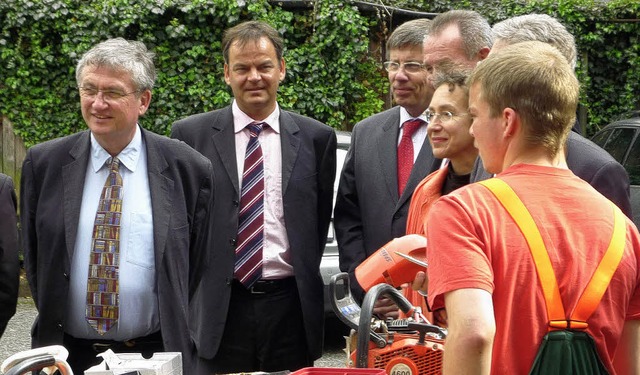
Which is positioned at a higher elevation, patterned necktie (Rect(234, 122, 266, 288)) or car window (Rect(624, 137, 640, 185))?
car window (Rect(624, 137, 640, 185))

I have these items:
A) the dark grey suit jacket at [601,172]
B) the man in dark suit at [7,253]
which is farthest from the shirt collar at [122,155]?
the dark grey suit jacket at [601,172]

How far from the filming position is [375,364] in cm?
307

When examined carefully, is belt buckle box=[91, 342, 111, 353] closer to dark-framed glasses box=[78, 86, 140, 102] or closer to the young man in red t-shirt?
dark-framed glasses box=[78, 86, 140, 102]

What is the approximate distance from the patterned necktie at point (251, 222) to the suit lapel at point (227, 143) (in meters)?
0.05

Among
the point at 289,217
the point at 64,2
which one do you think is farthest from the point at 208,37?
the point at 289,217

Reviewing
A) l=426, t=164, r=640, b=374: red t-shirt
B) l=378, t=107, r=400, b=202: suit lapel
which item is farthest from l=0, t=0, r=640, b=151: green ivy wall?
l=426, t=164, r=640, b=374: red t-shirt

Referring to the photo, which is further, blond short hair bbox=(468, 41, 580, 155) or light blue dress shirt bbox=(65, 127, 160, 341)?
light blue dress shirt bbox=(65, 127, 160, 341)

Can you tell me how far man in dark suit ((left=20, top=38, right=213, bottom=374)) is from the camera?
4.23 m

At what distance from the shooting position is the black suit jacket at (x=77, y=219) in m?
4.25

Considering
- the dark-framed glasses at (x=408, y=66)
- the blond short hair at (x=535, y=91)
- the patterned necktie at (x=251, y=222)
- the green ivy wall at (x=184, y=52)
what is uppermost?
the green ivy wall at (x=184, y=52)

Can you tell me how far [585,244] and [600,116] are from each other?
1144 centimetres

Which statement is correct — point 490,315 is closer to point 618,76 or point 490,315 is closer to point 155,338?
point 155,338

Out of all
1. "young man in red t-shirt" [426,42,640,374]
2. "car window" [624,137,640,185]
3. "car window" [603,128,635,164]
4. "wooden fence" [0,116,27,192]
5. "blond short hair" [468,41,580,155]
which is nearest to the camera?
"young man in red t-shirt" [426,42,640,374]

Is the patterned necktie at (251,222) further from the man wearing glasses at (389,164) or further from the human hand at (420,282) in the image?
the human hand at (420,282)
